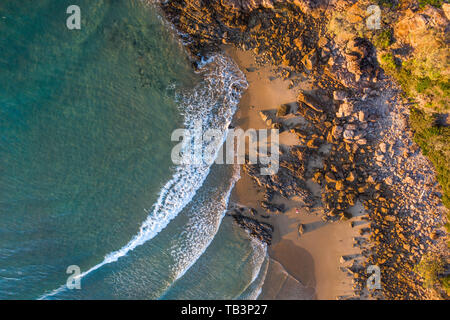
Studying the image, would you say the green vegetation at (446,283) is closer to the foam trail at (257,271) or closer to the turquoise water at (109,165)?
the foam trail at (257,271)

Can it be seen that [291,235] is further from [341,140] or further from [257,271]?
[341,140]

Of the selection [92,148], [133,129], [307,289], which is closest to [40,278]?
[92,148]

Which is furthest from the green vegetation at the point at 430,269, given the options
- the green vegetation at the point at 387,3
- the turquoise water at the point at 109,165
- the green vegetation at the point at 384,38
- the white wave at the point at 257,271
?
the green vegetation at the point at 387,3

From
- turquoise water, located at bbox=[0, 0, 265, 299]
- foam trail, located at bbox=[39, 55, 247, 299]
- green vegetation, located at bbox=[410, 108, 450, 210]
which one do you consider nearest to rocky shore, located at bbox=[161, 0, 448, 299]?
green vegetation, located at bbox=[410, 108, 450, 210]

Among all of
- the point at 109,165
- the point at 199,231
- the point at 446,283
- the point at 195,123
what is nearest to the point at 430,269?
the point at 446,283

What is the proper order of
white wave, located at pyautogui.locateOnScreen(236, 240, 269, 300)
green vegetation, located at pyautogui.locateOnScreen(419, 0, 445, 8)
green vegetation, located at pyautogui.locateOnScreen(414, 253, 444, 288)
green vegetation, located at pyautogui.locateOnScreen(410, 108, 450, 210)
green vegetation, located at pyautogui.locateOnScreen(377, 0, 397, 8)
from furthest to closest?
white wave, located at pyautogui.locateOnScreen(236, 240, 269, 300) → green vegetation, located at pyautogui.locateOnScreen(414, 253, 444, 288) → green vegetation, located at pyautogui.locateOnScreen(410, 108, 450, 210) → green vegetation, located at pyautogui.locateOnScreen(377, 0, 397, 8) → green vegetation, located at pyautogui.locateOnScreen(419, 0, 445, 8)

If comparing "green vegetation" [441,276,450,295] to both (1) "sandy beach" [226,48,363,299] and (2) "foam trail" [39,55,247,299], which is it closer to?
(1) "sandy beach" [226,48,363,299]
